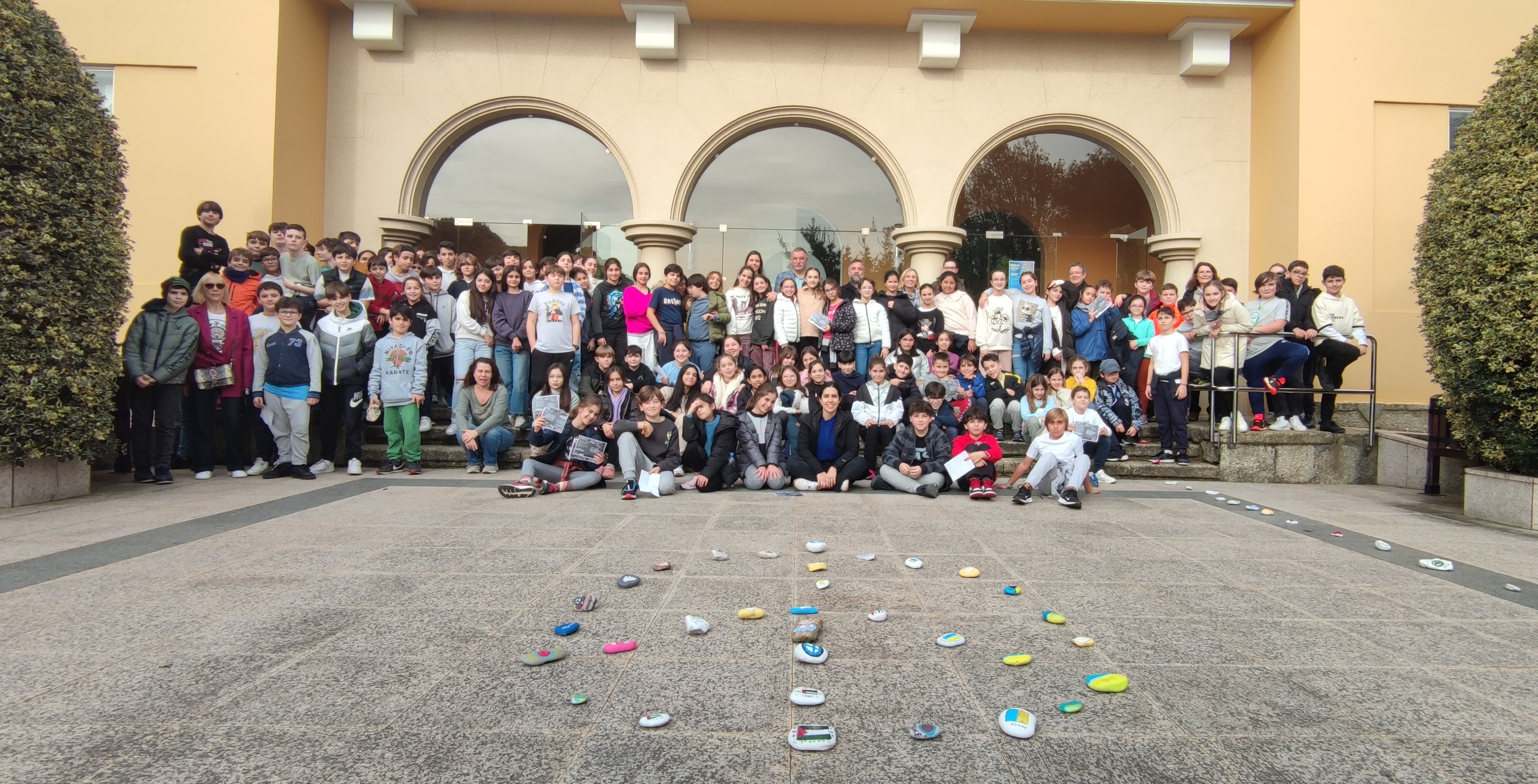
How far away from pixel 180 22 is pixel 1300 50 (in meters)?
14.7

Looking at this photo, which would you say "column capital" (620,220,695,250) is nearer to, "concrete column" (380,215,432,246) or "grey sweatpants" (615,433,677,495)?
"concrete column" (380,215,432,246)

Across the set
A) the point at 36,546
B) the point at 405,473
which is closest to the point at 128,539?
the point at 36,546

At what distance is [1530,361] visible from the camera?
5.96m

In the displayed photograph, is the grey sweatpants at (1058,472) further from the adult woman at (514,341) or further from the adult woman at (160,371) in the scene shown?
the adult woman at (160,371)

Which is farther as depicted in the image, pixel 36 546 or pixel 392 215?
pixel 392 215

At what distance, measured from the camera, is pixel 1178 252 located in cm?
1115

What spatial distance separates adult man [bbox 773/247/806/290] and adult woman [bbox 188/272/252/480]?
5.64 metres

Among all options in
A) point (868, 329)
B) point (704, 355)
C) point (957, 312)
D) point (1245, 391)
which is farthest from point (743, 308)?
point (1245, 391)

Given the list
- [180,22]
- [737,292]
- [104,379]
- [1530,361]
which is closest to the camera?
[1530,361]

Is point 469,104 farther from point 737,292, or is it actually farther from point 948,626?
point 948,626

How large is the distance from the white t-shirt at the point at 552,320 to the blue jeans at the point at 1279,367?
756 cm

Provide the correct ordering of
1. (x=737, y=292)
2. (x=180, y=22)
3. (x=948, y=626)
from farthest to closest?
(x=180, y=22)
(x=737, y=292)
(x=948, y=626)

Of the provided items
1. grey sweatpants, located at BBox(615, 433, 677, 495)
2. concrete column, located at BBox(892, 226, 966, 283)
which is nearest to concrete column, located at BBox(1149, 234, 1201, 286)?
concrete column, located at BBox(892, 226, 966, 283)

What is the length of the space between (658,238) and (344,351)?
4.52 metres
